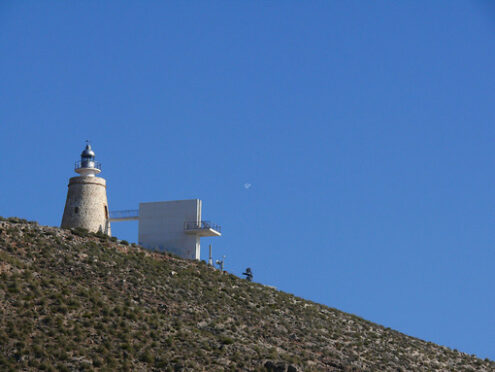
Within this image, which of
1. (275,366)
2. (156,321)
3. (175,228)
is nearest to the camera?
(275,366)

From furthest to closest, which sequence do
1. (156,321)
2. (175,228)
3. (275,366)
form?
(175,228) → (156,321) → (275,366)

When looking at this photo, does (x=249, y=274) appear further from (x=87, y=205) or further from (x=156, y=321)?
(x=156, y=321)

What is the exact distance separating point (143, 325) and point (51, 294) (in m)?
5.28

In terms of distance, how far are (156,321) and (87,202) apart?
21415mm

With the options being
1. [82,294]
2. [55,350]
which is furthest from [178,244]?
[55,350]

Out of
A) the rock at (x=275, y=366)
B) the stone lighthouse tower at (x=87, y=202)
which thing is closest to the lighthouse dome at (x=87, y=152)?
the stone lighthouse tower at (x=87, y=202)

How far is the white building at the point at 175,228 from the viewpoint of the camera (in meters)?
69.6

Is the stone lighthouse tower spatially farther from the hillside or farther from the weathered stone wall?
the hillside

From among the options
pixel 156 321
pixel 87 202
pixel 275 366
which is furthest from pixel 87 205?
pixel 275 366

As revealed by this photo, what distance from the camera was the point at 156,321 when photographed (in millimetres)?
51406

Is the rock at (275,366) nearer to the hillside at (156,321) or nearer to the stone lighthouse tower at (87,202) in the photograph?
the hillside at (156,321)

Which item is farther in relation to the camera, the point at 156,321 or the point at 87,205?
the point at 87,205

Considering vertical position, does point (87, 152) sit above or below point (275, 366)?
above

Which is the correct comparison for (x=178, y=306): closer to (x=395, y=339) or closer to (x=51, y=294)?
(x=51, y=294)
